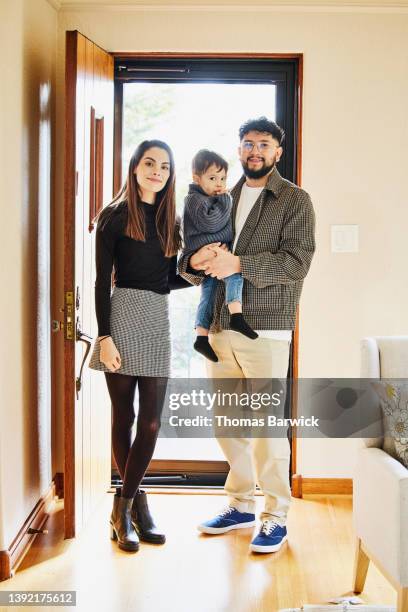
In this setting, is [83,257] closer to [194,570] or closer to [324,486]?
[194,570]

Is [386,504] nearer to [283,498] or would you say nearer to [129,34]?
[283,498]

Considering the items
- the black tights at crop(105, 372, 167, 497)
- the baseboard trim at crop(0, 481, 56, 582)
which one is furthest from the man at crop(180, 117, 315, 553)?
the baseboard trim at crop(0, 481, 56, 582)

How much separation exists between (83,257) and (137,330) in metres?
0.44

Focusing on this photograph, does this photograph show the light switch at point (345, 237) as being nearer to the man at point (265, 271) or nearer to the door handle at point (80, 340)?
the man at point (265, 271)

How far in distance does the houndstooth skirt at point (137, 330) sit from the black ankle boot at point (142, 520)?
20.4 inches

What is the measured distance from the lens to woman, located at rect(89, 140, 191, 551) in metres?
2.73

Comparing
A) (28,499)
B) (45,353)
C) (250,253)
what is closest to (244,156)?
(250,253)

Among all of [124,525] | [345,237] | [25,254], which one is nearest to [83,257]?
[25,254]

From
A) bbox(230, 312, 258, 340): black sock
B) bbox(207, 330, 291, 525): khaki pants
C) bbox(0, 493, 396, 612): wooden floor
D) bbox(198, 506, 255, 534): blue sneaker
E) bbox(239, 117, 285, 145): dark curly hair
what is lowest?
bbox(0, 493, 396, 612): wooden floor

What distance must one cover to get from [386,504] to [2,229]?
4.99ft

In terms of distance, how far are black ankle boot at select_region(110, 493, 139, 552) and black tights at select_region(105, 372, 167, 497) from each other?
4 centimetres

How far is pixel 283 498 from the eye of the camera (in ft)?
9.60

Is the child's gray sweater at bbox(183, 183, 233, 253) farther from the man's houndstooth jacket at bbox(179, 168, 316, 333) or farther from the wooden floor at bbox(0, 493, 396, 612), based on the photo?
the wooden floor at bbox(0, 493, 396, 612)

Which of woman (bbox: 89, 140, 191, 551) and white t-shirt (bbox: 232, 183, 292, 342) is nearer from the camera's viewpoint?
woman (bbox: 89, 140, 191, 551)
